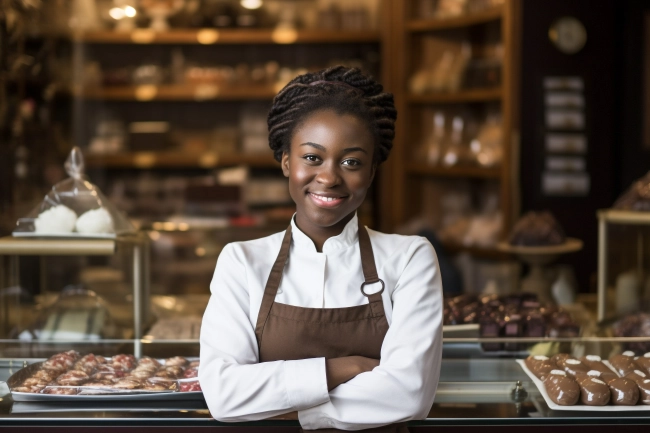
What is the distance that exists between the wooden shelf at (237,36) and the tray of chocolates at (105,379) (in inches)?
159

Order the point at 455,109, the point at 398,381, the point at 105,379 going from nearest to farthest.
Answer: the point at 398,381, the point at 105,379, the point at 455,109

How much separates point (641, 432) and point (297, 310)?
2.25 feet

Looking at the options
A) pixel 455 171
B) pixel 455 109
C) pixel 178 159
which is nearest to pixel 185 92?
pixel 178 159

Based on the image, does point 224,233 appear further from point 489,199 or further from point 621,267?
point 621,267

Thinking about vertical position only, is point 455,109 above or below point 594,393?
above

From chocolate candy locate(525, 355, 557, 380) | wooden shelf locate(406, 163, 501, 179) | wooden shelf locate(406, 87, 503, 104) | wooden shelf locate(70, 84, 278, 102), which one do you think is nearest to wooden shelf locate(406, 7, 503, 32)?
wooden shelf locate(406, 87, 503, 104)

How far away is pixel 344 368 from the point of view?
1.42 meters

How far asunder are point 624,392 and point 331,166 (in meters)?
0.70

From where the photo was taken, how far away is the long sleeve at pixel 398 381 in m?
1.39

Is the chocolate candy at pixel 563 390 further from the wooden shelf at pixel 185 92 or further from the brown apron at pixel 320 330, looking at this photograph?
the wooden shelf at pixel 185 92

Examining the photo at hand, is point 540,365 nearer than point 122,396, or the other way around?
point 122,396

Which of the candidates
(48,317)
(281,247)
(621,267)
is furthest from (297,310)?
(621,267)

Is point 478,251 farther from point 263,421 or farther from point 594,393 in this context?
point 263,421

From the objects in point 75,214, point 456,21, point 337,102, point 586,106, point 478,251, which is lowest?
point 478,251
